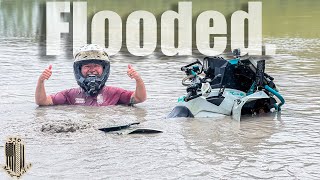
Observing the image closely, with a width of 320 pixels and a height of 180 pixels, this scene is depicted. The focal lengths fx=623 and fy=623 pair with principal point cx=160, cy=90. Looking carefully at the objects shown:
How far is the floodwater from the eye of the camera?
262 inches

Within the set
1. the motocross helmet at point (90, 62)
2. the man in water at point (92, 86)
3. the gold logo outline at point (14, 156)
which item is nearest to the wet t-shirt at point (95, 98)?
the man in water at point (92, 86)

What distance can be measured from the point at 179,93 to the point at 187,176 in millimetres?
5690

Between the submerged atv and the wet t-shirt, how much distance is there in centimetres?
138

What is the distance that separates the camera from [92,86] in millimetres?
10211

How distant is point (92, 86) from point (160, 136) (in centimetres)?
241

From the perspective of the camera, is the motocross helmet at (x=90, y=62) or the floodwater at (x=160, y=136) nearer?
the floodwater at (x=160, y=136)

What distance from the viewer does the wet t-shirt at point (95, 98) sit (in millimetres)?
10625

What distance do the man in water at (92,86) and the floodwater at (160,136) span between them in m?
0.22

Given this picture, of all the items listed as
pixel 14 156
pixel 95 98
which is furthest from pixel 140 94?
pixel 14 156

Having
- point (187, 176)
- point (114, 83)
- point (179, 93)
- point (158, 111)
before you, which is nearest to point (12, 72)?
point (114, 83)

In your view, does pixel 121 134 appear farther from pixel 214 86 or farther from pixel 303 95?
pixel 303 95

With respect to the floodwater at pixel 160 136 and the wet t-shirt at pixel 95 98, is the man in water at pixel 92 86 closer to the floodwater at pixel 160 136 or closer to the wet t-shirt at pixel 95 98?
the wet t-shirt at pixel 95 98

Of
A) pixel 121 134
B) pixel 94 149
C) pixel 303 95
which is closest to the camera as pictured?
pixel 94 149

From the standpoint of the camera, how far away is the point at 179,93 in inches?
475
